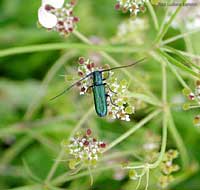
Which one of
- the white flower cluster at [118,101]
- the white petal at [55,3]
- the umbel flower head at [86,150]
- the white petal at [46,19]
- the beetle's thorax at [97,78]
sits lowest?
the umbel flower head at [86,150]

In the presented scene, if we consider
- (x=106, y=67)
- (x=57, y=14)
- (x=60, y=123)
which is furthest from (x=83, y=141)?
(x=60, y=123)

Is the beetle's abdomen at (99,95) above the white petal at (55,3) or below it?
below

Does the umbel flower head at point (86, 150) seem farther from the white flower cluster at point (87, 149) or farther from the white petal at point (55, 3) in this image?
the white petal at point (55, 3)

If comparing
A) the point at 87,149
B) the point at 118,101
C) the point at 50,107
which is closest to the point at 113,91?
the point at 118,101

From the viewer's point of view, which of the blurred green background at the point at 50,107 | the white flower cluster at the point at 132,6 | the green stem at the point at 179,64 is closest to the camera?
the green stem at the point at 179,64

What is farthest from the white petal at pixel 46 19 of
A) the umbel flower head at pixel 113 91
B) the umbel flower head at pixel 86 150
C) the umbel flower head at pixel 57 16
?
the umbel flower head at pixel 86 150

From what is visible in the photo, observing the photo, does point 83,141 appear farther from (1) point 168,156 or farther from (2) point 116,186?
(2) point 116,186
